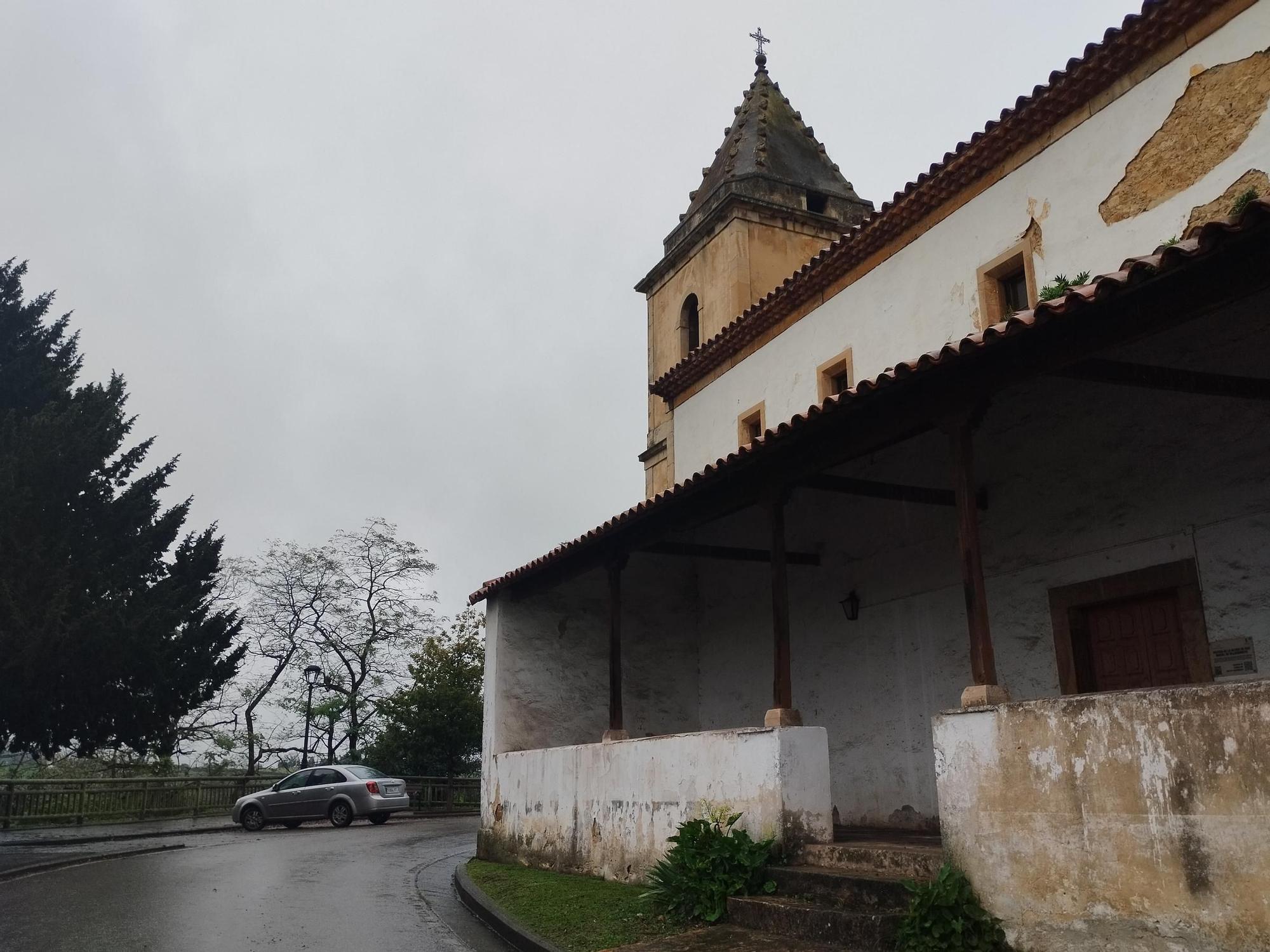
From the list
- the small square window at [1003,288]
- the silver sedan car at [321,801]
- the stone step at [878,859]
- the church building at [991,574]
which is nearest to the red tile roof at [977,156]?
the church building at [991,574]

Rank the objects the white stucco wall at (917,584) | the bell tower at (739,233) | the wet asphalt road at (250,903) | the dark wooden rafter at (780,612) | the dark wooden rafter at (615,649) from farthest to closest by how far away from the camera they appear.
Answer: the bell tower at (739,233) < the dark wooden rafter at (615,649) < the dark wooden rafter at (780,612) < the wet asphalt road at (250,903) < the white stucco wall at (917,584)

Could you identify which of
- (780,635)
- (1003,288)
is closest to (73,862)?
(780,635)

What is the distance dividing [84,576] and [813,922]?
21298 millimetres

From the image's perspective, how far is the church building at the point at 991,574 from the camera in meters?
5.46

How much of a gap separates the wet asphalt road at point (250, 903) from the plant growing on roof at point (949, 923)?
3.61 metres

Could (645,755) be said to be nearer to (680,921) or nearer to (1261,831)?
(680,921)

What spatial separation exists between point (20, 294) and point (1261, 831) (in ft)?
96.2

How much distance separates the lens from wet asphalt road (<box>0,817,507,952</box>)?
8.15 m

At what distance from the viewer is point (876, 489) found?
902cm

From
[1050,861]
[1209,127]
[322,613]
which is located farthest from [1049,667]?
[322,613]

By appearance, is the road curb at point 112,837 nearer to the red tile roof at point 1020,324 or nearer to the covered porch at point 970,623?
the covered porch at point 970,623

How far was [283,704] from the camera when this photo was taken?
37.8 meters

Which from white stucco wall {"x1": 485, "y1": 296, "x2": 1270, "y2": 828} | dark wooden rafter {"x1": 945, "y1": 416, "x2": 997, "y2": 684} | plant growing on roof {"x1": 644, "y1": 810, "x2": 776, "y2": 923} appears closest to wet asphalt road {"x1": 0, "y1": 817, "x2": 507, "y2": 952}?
plant growing on roof {"x1": 644, "y1": 810, "x2": 776, "y2": 923}

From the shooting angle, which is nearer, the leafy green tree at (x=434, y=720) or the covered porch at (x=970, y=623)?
the covered porch at (x=970, y=623)
